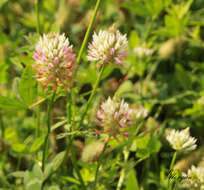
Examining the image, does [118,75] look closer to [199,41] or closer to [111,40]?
[199,41]

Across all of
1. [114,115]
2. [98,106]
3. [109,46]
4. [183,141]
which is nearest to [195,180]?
[183,141]

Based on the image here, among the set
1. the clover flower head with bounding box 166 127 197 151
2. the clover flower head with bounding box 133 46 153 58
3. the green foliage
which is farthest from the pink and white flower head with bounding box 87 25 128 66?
the clover flower head with bounding box 133 46 153 58

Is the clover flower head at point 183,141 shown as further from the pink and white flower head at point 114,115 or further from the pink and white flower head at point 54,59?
the pink and white flower head at point 54,59

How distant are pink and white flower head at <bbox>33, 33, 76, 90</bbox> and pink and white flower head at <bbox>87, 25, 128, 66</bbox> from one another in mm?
74

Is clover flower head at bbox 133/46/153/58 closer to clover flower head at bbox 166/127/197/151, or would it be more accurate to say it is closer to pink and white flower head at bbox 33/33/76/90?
clover flower head at bbox 166/127/197/151

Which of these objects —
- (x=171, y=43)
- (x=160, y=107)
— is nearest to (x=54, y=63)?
(x=160, y=107)

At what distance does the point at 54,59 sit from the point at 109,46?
140mm

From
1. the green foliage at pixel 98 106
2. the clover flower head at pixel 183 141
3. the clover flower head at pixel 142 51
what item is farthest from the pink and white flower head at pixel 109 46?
the clover flower head at pixel 142 51

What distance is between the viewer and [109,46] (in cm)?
79

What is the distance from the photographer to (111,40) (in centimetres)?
78

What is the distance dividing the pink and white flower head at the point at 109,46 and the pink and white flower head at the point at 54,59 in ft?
0.24

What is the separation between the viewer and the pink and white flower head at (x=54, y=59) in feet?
2.43

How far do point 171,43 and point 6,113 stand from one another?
Answer: 89 cm

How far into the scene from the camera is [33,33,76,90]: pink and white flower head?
741mm
